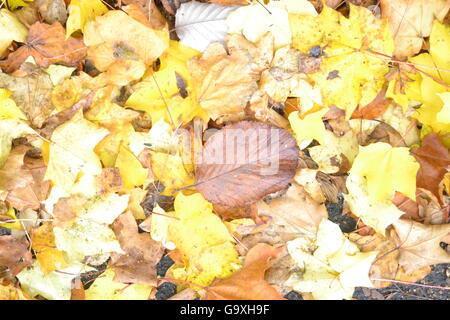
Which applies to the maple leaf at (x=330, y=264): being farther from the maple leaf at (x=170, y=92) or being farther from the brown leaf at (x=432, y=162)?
the maple leaf at (x=170, y=92)

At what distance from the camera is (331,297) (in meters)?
1.29

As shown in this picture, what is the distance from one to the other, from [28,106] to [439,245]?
146cm

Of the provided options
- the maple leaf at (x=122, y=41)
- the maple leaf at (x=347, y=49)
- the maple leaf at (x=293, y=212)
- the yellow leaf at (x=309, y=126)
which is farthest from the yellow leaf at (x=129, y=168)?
the maple leaf at (x=347, y=49)

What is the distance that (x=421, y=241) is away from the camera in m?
1.28

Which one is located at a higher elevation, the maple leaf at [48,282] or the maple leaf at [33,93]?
the maple leaf at [33,93]

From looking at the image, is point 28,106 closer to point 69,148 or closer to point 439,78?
point 69,148

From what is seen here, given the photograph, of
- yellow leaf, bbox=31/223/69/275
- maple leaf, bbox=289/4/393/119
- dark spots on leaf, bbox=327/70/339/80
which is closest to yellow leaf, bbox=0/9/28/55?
yellow leaf, bbox=31/223/69/275

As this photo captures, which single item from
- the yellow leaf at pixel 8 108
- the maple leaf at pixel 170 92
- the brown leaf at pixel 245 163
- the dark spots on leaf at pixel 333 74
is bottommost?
the brown leaf at pixel 245 163

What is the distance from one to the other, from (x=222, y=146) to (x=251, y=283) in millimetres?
462

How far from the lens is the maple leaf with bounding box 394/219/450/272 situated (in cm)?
127

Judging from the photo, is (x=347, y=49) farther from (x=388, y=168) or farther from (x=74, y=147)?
(x=74, y=147)

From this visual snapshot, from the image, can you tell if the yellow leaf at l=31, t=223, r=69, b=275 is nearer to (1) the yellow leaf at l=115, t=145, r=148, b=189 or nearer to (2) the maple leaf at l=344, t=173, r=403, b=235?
(1) the yellow leaf at l=115, t=145, r=148, b=189

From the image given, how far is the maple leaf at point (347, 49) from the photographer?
1.21 metres

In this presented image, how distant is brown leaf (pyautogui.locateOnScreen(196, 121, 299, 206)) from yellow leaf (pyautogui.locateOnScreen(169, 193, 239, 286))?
0.19ft
